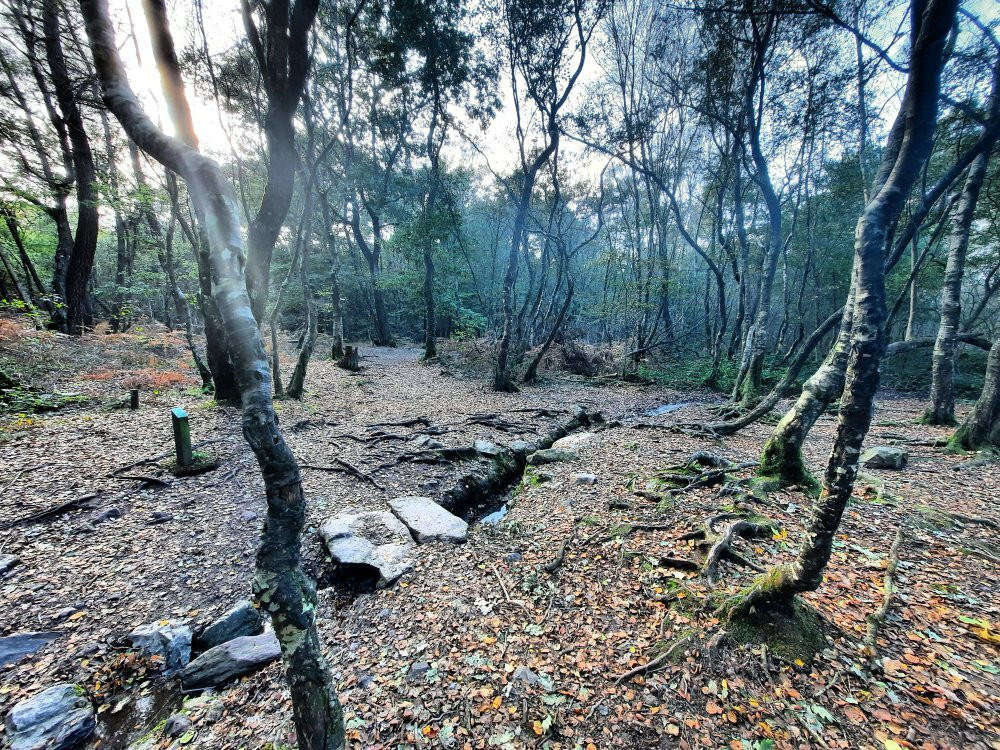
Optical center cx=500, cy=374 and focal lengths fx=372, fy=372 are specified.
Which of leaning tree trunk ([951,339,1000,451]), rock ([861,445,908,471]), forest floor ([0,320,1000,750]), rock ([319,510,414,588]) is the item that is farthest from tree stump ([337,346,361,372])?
leaning tree trunk ([951,339,1000,451])

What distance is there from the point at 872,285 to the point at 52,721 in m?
5.36

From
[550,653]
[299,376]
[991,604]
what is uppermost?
[299,376]

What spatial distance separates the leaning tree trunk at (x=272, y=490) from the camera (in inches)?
70.1

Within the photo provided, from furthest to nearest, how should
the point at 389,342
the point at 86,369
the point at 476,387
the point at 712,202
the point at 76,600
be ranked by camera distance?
the point at 389,342
the point at 712,202
the point at 476,387
the point at 86,369
the point at 76,600

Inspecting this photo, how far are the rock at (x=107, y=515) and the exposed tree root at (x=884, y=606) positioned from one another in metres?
6.76

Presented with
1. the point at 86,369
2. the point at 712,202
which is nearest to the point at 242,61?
the point at 86,369

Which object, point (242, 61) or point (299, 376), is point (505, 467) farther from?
point (242, 61)

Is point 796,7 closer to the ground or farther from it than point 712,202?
closer to the ground

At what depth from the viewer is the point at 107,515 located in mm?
4094

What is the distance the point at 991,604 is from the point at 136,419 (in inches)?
432

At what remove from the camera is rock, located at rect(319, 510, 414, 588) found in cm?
366

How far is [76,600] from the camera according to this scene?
3084 millimetres

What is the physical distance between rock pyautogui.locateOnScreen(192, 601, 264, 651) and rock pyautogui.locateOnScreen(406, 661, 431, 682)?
144 centimetres

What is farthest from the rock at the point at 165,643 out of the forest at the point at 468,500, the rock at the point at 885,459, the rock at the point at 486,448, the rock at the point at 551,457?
the rock at the point at 885,459
